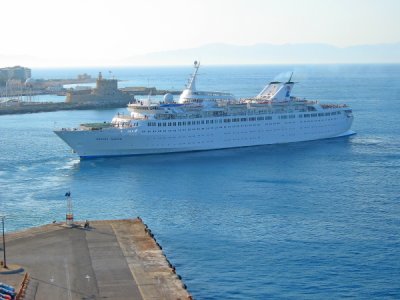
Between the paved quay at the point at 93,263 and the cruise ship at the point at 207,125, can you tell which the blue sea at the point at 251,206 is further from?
the paved quay at the point at 93,263

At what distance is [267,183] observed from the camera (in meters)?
51.0

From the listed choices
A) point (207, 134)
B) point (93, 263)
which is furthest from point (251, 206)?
point (207, 134)

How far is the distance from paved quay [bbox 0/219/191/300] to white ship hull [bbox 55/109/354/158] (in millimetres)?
28967

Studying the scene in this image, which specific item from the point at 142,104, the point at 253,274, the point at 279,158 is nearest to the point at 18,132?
the point at 142,104

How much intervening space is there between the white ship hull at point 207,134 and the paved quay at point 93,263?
28967 mm

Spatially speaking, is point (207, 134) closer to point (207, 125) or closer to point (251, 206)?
point (207, 125)

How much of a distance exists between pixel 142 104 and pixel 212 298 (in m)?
43.6

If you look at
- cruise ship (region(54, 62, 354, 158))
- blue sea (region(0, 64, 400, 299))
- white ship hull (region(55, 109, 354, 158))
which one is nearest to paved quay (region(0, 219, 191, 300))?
blue sea (region(0, 64, 400, 299))

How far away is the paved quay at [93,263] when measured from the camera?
25.8 meters

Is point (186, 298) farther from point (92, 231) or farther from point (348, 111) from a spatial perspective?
point (348, 111)

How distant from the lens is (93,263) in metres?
28.9

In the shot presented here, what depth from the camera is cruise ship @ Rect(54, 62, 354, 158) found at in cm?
6444

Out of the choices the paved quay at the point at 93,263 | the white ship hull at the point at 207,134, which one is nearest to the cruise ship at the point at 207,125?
the white ship hull at the point at 207,134

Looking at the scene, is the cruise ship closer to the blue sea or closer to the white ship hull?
the white ship hull
